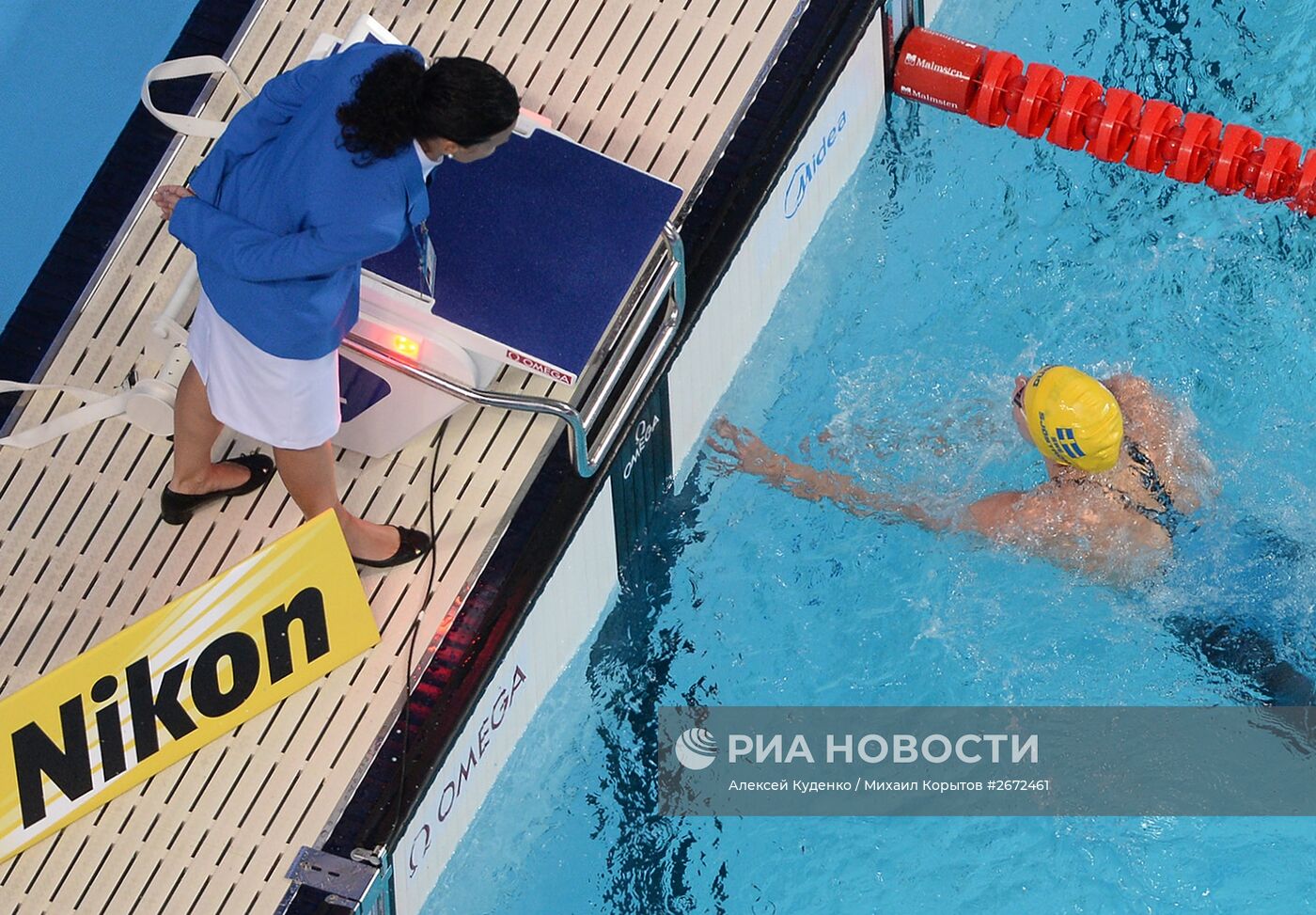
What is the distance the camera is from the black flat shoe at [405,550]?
340 cm

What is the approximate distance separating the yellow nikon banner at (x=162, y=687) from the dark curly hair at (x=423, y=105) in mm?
990

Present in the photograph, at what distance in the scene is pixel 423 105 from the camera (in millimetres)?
2463

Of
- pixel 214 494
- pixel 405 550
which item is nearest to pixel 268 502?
pixel 214 494

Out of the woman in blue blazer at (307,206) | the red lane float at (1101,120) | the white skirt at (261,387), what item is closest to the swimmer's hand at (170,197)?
the woman in blue blazer at (307,206)

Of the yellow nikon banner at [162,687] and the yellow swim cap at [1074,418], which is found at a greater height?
the yellow swim cap at [1074,418]

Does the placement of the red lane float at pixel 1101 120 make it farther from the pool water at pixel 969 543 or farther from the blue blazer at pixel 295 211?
the blue blazer at pixel 295 211

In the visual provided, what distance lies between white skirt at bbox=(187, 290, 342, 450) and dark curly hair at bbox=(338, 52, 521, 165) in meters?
0.50

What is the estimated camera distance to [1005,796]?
4.09 meters

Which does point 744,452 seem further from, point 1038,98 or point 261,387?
point 261,387

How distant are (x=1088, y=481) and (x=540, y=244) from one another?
1.50 metres

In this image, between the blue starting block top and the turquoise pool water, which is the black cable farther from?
the turquoise pool water

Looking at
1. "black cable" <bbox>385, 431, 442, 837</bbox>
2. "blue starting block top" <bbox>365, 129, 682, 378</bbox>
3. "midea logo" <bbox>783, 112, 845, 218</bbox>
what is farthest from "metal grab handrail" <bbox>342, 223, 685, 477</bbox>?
"midea logo" <bbox>783, 112, 845, 218</bbox>

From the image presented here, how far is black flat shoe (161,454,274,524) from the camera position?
3.37 meters

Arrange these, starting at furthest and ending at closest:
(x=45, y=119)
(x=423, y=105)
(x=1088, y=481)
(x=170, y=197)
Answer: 1. (x=45, y=119)
2. (x=1088, y=481)
3. (x=170, y=197)
4. (x=423, y=105)
